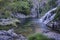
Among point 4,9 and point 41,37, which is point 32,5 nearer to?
point 4,9

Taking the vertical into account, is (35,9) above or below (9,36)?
above

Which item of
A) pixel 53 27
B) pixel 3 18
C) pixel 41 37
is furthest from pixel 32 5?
pixel 41 37

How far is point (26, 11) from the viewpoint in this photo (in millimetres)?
41625

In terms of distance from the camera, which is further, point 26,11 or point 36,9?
point 36,9

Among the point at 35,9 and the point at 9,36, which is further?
the point at 35,9

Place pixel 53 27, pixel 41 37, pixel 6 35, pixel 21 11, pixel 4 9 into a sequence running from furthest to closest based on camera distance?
1. pixel 21 11
2. pixel 53 27
3. pixel 4 9
4. pixel 6 35
5. pixel 41 37

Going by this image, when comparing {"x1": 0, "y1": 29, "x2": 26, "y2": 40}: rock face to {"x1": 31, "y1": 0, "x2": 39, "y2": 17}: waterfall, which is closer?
{"x1": 0, "y1": 29, "x2": 26, "y2": 40}: rock face

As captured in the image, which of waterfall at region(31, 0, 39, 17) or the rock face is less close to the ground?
waterfall at region(31, 0, 39, 17)

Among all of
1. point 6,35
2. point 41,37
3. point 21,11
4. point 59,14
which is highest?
point 21,11

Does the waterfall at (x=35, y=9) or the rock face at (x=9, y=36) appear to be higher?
the waterfall at (x=35, y=9)

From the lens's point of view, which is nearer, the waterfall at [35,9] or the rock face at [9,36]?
the rock face at [9,36]

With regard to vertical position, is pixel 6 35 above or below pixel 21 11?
below

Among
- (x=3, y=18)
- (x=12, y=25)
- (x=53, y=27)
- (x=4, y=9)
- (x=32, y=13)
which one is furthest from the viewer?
(x=32, y=13)

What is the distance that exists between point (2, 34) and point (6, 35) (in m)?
0.49
